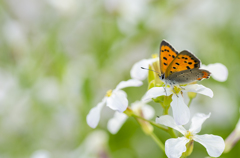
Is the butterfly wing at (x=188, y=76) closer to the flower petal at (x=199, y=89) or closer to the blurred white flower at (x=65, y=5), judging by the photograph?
the flower petal at (x=199, y=89)

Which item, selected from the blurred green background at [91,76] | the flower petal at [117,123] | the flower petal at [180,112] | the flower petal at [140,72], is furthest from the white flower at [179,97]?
the blurred green background at [91,76]

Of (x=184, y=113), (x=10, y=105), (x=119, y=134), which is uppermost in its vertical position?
(x=10, y=105)

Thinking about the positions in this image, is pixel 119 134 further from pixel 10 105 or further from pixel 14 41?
pixel 14 41

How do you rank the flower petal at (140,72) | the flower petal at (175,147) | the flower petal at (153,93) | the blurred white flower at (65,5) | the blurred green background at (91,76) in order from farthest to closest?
the blurred white flower at (65,5), the blurred green background at (91,76), the flower petal at (140,72), the flower petal at (153,93), the flower petal at (175,147)

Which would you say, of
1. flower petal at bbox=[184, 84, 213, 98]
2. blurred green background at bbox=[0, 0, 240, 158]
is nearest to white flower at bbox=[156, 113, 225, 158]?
flower petal at bbox=[184, 84, 213, 98]

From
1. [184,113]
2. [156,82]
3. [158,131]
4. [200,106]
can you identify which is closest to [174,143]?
[184,113]

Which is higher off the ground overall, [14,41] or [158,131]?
[14,41]
